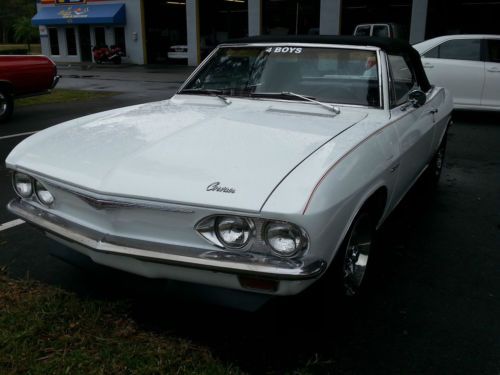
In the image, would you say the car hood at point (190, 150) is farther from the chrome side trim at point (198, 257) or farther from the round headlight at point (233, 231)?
the chrome side trim at point (198, 257)

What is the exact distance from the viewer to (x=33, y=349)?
2.47 m

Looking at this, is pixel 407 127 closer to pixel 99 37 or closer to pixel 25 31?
pixel 99 37

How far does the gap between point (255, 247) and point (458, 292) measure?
1694mm

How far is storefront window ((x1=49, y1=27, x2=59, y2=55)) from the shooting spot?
31750 millimetres

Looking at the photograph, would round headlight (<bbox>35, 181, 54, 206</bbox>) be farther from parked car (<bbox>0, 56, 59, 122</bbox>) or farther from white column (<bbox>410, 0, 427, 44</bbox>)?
Answer: white column (<bbox>410, 0, 427, 44</bbox>)

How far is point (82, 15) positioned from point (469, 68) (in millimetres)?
25706

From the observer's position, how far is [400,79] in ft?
12.8

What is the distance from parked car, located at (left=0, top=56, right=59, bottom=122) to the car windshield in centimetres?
687

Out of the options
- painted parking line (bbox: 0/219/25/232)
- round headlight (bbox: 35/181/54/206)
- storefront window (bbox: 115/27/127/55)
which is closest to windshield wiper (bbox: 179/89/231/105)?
round headlight (bbox: 35/181/54/206)

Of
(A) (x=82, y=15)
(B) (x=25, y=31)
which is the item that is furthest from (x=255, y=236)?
(B) (x=25, y=31)

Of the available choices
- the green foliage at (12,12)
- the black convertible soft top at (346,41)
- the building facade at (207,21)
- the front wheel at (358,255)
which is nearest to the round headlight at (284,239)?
the front wheel at (358,255)

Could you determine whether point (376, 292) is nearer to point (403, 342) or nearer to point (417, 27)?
point (403, 342)

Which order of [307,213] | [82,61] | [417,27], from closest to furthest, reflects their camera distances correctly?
[307,213] → [417,27] → [82,61]

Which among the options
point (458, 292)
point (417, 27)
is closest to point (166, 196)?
point (458, 292)
